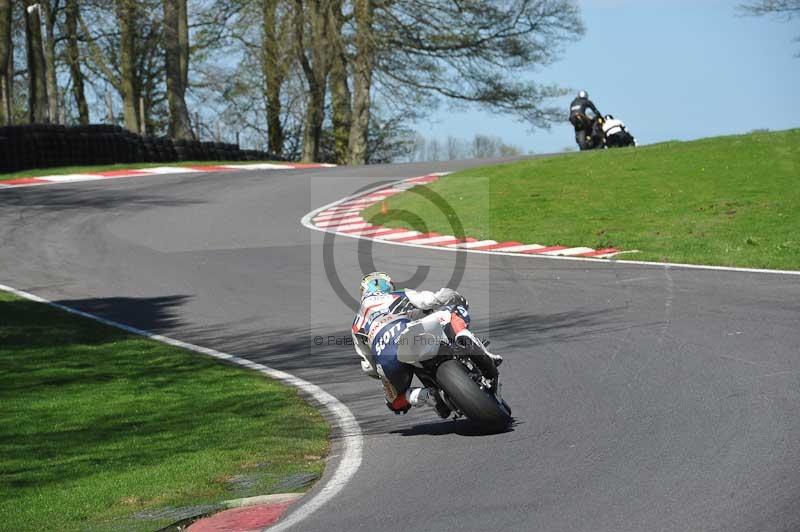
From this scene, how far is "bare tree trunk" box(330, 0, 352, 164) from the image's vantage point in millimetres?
44031

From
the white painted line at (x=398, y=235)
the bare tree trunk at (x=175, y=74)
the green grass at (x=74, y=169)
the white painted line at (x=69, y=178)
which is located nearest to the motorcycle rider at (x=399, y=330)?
the white painted line at (x=398, y=235)

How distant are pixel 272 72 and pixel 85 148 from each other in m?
18.8

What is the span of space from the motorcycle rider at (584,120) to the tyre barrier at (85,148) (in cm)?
1166

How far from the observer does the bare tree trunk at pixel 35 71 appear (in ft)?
116

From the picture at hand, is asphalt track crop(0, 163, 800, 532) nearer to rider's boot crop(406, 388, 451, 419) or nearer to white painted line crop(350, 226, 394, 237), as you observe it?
rider's boot crop(406, 388, 451, 419)

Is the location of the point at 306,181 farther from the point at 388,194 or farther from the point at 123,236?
the point at 123,236

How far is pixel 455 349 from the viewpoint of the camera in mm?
8031

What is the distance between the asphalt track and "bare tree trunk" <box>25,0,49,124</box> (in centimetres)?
1257

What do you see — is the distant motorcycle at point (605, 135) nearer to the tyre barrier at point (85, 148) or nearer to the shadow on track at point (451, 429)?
the tyre barrier at point (85, 148)

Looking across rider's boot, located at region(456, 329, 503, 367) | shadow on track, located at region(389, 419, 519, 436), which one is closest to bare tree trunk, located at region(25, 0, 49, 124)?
shadow on track, located at region(389, 419, 519, 436)

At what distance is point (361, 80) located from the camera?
43.7 metres

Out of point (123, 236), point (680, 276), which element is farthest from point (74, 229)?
point (680, 276)

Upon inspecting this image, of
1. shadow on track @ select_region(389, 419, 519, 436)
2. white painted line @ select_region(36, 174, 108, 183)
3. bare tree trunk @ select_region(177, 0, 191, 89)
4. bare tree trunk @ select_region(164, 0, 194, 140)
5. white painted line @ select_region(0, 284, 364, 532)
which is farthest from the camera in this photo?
bare tree trunk @ select_region(177, 0, 191, 89)

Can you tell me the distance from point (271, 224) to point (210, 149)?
14.5 metres
